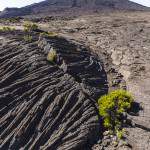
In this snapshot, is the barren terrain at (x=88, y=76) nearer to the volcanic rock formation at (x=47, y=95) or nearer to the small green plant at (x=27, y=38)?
the volcanic rock formation at (x=47, y=95)

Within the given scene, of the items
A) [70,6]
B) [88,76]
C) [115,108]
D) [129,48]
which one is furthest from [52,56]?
[70,6]

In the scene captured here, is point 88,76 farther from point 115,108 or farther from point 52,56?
point 115,108

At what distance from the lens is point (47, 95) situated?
102ft

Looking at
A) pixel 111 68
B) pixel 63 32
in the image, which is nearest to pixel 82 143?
pixel 111 68

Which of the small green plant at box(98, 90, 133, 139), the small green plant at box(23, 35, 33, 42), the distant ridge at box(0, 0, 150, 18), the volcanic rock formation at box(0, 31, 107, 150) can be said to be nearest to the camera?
the volcanic rock formation at box(0, 31, 107, 150)

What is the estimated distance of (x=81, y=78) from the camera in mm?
34719

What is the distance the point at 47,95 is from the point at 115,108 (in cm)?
503

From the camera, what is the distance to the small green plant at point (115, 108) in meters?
28.1

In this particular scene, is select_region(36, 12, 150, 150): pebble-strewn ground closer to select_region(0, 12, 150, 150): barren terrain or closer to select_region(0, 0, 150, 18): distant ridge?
select_region(0, 12, 150, 150): barren terrain

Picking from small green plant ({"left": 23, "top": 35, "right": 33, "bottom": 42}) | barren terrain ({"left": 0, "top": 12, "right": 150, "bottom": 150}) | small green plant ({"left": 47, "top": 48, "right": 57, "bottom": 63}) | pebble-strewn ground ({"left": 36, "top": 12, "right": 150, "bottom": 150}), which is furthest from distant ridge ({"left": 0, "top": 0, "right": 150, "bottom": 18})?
small green plant ({"left": 47, "top": 48, "right": 57, "bottom": 63})

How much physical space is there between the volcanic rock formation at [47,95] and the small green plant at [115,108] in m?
0.66

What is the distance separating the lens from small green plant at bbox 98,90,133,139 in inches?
1105

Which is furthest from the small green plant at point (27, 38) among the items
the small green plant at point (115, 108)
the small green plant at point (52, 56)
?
the small green plant at point (115, 108)

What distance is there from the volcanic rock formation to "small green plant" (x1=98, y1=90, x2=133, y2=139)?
66 centimetres
